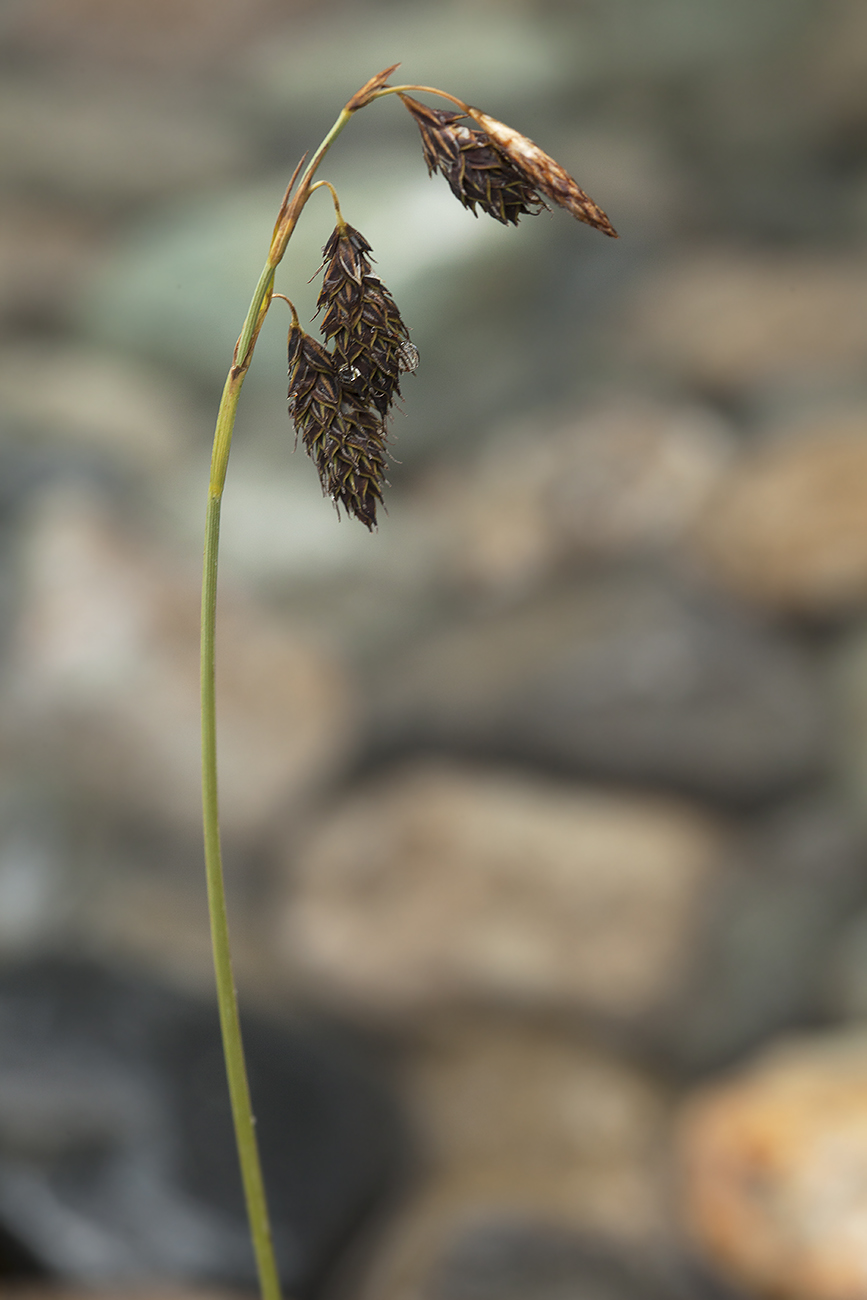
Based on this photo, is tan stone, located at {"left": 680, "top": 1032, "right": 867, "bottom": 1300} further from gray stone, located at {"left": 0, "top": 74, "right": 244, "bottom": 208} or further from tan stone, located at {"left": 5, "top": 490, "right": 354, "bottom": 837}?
gray stone, located at {"left": 0, "top": 74, "right": 244, "bottom": 208}

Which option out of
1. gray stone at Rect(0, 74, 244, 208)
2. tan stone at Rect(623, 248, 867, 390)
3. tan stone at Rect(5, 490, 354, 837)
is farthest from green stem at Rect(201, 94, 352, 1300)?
gray stone at Rect(0, 74, 244, 208)

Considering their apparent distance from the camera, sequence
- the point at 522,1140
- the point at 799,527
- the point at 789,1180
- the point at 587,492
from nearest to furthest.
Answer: the point at 789,1180 → the point at 522,1140 → the point at 799,527 → the point at 587,492

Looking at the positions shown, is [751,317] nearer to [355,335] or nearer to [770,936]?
[770,936]

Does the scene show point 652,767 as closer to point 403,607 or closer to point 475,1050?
point 475,1050

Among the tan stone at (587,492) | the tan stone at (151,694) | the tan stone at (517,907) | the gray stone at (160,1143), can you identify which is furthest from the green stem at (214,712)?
the tan stone at (587,492)

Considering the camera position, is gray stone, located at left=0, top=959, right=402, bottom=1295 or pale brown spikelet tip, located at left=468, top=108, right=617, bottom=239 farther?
gray stone, located at left=0, top=959, right=402, bottom=1295

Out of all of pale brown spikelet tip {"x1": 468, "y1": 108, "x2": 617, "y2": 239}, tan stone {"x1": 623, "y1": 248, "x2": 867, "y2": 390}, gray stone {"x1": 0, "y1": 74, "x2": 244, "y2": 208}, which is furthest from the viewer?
gray stone {"x1": 0, "y1": 74, "x2": 244, "y2": 208}

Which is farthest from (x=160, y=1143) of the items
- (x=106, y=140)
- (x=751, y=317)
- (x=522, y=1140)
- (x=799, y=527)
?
(x=106, y=140)
